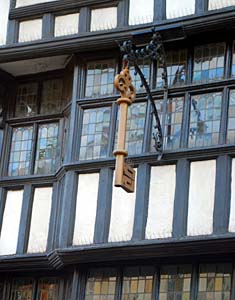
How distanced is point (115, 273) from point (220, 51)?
305 centimetres

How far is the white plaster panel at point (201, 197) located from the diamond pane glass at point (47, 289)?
2.13 meters

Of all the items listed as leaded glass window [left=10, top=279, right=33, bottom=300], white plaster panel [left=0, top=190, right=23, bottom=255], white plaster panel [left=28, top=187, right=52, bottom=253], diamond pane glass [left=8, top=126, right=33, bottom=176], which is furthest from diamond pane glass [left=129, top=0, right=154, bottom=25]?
leaded glass window [left=10, top=279, right=33, bottom=300]

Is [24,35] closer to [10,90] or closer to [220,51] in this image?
[10,90]

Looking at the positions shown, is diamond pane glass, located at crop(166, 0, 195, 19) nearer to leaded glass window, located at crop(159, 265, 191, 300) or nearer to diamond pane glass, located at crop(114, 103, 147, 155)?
diamond pane glass, located at crop(114, 103, 147, 155)

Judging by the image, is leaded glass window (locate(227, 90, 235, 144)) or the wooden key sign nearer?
the wooden key sign

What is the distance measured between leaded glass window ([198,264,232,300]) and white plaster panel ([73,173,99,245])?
148 cm

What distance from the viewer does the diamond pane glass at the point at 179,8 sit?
1301 centimetres

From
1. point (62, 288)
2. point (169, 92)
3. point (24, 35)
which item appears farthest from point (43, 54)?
point (62, 288)

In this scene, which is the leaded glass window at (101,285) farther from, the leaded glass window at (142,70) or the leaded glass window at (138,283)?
the leaded glass window at (142,70)

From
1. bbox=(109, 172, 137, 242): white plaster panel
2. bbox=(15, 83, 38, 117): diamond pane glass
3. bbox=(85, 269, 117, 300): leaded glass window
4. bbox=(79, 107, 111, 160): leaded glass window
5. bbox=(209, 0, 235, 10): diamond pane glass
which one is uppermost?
bbox=(209, 0, 235, 10): diamond pane glass

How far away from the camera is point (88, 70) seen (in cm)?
1355

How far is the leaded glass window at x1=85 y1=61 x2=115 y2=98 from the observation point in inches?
528

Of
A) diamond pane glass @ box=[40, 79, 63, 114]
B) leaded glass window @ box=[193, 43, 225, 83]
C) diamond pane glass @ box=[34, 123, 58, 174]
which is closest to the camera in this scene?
leaded glass window @ box=[193, 43, 225, 83]

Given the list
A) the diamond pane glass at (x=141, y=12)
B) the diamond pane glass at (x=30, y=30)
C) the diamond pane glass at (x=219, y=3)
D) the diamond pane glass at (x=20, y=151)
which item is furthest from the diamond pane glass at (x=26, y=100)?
the diamond pane glass at (x=219, y=3)
